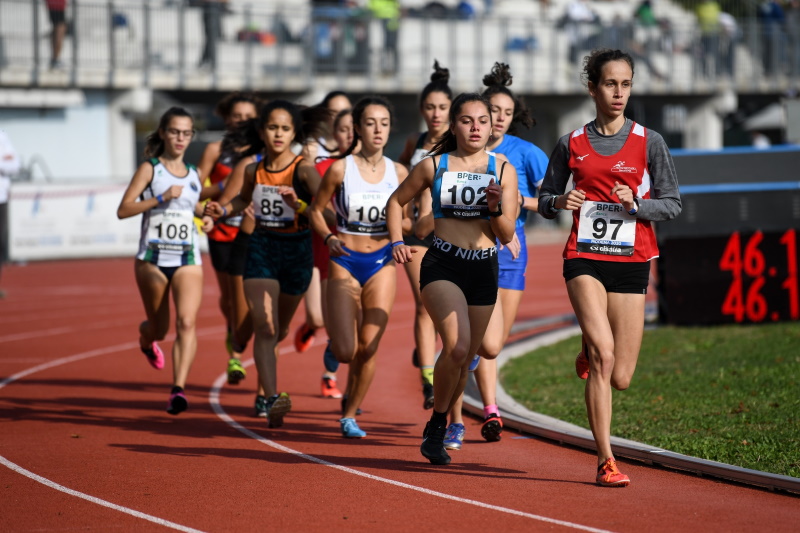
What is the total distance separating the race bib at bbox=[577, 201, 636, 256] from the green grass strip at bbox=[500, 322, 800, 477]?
60.3 inches

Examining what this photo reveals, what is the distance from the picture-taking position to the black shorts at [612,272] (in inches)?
266

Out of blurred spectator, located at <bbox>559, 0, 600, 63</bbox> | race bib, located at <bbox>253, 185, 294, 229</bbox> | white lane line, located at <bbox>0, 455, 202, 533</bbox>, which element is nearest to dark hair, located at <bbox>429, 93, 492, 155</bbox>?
race bib, located at <bbox>253, 185, 294, 229</bbox>

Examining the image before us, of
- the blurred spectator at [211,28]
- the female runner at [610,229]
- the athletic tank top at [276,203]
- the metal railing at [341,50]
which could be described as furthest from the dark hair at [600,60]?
the blurred spectator at [211,28]

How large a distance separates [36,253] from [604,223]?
20924mm

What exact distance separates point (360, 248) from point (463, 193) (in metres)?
1.30

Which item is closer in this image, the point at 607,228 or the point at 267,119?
the point at 607,228

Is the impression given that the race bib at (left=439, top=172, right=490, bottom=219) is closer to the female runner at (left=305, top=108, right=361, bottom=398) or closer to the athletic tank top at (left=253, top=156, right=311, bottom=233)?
the athletic tank top at (left=253, top=156, right=311, bottom=233)

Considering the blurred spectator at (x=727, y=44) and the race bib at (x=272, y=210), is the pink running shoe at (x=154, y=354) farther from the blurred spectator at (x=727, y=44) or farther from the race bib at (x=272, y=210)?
the blurred spectator at (x=727, y=44)

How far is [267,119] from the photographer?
9102mm

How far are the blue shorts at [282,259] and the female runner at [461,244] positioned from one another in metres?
1.75

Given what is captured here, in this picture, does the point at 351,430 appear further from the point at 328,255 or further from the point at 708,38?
the point at 708,38

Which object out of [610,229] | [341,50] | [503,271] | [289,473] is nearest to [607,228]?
[610,229]

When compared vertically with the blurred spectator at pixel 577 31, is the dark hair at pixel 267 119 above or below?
below

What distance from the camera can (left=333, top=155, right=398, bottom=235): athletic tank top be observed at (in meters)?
8.45
